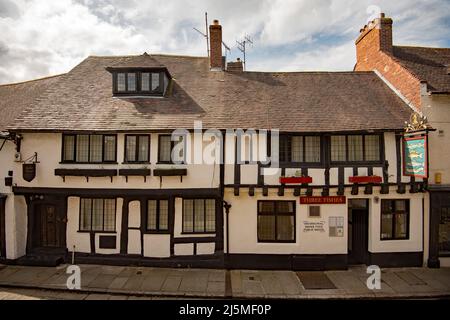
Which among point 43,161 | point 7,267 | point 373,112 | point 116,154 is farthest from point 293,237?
point 7,267

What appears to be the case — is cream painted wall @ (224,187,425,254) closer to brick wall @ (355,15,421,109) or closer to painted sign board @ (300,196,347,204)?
painted sign board @ (300,196,347,204)

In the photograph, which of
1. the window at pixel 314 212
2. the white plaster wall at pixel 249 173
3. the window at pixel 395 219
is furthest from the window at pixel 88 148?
the window at pixel 395 219

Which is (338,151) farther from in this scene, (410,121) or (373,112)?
(410,121)

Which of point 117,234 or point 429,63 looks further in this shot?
point 429,63

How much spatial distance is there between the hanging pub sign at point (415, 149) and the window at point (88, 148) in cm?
1188

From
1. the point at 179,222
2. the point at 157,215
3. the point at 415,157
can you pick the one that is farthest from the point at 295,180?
the point at 157,215

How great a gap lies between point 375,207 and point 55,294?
12.4 meters

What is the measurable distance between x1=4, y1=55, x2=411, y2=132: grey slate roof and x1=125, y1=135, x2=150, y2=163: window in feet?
1.92

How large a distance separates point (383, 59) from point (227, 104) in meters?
8.71

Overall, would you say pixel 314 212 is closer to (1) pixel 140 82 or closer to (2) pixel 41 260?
(1) pixel 140 82

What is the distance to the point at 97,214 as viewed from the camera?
11.1 meters

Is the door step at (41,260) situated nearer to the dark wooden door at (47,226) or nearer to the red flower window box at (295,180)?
the dark wooden door at (47,226)

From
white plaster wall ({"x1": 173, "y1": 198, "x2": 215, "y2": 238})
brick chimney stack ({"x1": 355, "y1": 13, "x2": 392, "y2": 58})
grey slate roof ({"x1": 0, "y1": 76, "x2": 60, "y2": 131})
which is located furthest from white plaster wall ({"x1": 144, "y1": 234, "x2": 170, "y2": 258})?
brick chimney stack ({"x1": 355, "y1": 13, "x2": 392, "y2": 58})

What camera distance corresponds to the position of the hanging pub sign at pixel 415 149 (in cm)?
940
